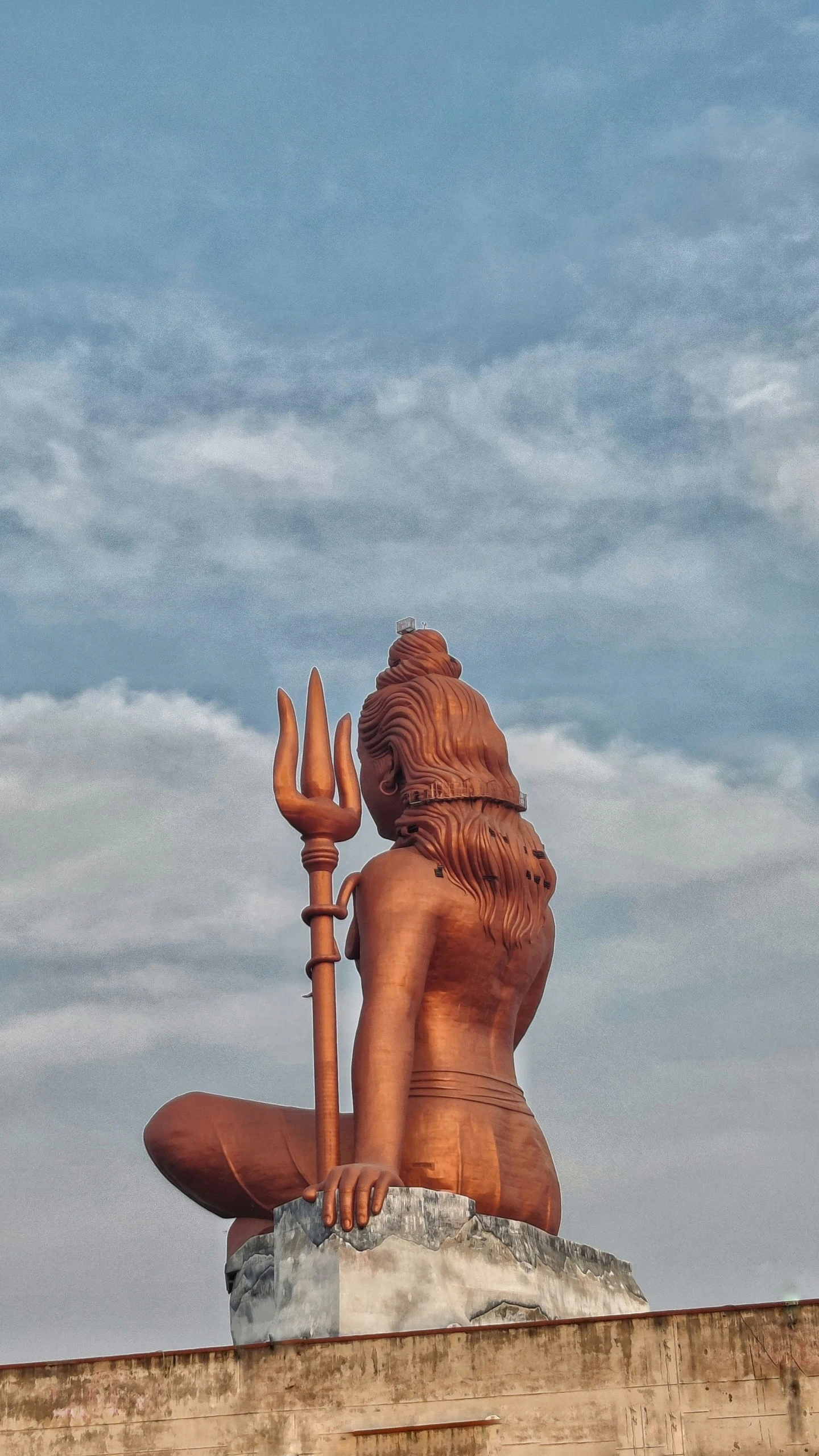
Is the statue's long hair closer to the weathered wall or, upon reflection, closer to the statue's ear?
the statue's ear

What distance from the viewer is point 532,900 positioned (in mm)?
18844

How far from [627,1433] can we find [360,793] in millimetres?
6495

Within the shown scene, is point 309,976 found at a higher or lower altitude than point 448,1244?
higher

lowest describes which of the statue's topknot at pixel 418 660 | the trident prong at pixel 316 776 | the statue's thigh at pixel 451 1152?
the statue's thigh at pixel 451 1152

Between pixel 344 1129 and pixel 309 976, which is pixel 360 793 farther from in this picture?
pixel 344 1129

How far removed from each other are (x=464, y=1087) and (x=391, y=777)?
3033mm

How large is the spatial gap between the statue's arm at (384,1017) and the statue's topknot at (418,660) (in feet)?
6.42

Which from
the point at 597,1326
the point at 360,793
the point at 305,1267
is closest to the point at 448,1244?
the point at 305,1267

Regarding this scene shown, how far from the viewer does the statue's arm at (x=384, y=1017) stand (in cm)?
1641

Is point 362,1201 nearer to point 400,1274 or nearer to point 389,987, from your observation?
point 400,1274

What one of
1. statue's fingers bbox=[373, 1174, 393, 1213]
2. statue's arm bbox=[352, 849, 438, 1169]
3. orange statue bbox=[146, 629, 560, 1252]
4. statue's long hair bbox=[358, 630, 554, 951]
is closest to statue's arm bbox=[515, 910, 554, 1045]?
orange statue bbox=[146, 629, 560, 1252]

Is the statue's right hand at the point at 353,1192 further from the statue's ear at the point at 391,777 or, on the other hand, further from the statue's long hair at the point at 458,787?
the statue's ear at the point at 391,777

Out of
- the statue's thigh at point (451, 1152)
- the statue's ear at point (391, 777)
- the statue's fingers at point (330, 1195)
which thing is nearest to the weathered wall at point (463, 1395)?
the statue's fingers at point (330, 1195)

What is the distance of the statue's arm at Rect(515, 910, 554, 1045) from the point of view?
19.2 meters
